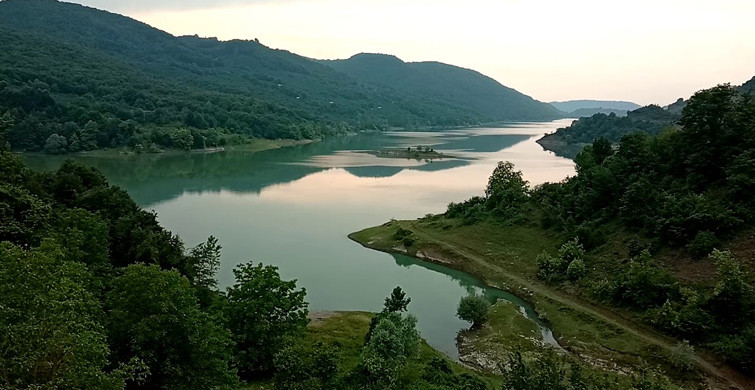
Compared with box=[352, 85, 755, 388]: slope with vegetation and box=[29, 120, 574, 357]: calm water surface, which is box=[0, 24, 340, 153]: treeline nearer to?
box=[29, 120, 574, 357]: calm water surface

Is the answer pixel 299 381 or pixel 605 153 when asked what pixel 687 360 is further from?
pixel 605 153

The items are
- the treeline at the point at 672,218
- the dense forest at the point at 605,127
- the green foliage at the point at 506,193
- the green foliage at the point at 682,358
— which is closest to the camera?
the green foliage at the point at 682,358

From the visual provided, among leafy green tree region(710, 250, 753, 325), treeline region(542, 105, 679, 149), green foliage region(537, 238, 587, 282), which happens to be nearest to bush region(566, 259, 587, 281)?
green foliage region(537, 238, 587, 282)

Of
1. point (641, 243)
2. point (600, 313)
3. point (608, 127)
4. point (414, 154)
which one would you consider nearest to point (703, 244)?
point (641, 243)

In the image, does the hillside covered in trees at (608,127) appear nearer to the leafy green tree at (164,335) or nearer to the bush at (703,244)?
the bush at (703,244)

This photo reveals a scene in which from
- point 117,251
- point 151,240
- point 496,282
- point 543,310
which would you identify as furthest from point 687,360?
point 117,251

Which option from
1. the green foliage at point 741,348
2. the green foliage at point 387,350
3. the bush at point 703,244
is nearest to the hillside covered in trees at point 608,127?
the bush at point 703,244
